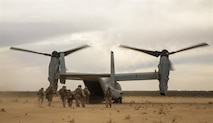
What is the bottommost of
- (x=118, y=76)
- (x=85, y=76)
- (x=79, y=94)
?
(x=79, y=94)

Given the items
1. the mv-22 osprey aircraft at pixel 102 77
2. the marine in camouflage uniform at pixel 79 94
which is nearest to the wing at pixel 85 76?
the mv-22 osprey aircraft at pixel 102 77

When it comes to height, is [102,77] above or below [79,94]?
above

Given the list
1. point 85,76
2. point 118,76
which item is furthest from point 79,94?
point 118,76

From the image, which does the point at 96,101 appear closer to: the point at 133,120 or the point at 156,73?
Answer: the point at 156,73

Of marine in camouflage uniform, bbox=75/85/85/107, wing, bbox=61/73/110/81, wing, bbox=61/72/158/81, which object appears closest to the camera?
marine in camouflage uniform, bbox=75/85/85/107

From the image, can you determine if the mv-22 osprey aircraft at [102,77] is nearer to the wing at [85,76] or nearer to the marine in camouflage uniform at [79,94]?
the wing at [85,76]

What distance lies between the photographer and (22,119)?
18.5 m

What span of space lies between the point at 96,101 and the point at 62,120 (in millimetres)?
22095

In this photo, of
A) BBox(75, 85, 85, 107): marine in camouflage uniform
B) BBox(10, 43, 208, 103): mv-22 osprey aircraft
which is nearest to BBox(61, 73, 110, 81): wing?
BBox(10, 43, 208, 103): mv-22 osprey aircraft

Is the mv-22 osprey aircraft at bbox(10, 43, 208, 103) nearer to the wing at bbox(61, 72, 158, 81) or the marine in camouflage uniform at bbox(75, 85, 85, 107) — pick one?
the wing at bbox(61, 72, 158, 81)

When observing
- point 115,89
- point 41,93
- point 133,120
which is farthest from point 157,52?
point 133,120

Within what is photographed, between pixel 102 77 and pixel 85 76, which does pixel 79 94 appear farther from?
pixel 102 77

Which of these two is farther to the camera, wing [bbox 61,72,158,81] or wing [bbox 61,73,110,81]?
wing [bbox 61,72,158,81]

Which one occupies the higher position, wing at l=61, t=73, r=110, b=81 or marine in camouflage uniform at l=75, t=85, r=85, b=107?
wing at l=61, t=73, r=110, b=81
